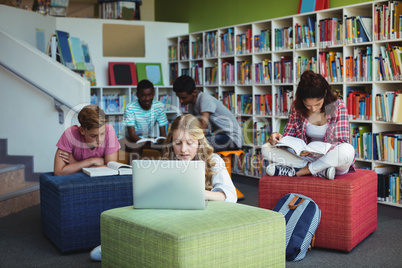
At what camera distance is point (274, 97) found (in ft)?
18.1

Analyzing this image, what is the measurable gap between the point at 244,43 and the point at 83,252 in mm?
3426

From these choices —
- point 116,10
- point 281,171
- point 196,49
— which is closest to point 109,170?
point 281,171

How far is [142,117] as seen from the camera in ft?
16.4

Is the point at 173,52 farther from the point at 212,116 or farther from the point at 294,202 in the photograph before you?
the point at 294,202

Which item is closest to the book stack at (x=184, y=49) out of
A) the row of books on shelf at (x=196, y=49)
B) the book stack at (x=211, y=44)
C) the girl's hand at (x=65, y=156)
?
the row of books on shelf at (x=196, y=49)

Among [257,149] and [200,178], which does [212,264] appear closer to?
[200,178]

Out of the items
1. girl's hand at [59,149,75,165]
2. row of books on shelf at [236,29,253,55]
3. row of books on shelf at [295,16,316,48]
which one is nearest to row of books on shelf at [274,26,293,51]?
row of books on shelf at [295,16,316,48]

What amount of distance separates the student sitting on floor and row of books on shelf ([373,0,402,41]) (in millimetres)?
2484

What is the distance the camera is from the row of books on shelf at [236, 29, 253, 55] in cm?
580

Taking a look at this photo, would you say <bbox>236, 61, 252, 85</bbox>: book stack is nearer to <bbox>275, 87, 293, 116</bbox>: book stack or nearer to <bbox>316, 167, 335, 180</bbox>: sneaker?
<bbox>275, 87, 293, 116</bbox>: book stack

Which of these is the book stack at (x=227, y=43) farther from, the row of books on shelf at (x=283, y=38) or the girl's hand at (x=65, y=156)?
the girl's hand at (x=65, y=156)

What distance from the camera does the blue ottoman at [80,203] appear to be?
10.5 ft

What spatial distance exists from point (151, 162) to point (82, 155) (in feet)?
5.06

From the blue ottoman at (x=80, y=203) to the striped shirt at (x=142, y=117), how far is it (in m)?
1.60
